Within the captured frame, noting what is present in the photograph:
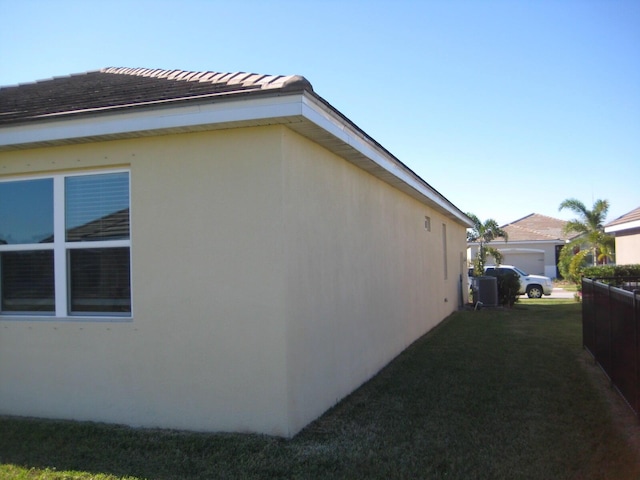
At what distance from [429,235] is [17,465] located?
11024mm

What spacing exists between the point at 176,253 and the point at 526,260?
35587 mm

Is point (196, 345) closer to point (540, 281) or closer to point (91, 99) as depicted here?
point (91, 99)

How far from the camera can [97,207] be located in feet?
19.7

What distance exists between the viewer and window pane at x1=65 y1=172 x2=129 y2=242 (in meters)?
5.92

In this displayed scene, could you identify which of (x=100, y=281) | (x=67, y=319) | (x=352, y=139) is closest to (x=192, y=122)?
(x=352, y=139)

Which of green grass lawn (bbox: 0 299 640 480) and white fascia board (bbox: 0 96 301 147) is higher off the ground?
white fascia board (bbox: 0 96 301 147)

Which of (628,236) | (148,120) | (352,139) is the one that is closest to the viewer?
(148,120)

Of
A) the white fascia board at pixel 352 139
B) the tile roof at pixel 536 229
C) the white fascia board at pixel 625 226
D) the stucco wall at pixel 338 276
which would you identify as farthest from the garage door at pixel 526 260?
the white fascia board at pixel 352 139

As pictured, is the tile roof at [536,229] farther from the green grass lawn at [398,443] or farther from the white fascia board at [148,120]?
the white fascia board at [148,120]

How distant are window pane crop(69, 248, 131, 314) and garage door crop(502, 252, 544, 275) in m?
34.8

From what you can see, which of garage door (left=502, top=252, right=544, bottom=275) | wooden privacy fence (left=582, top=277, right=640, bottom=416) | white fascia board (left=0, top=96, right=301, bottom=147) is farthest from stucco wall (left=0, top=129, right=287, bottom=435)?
garage door (left=502, top=252, right=544, bottom=275)

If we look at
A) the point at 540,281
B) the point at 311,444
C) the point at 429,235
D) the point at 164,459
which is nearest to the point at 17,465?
the point at 164,459

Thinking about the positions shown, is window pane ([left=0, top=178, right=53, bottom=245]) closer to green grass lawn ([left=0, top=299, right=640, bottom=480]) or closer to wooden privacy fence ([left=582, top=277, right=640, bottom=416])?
green grass lawn ([left=0, top=299, right=640, bottom=480])

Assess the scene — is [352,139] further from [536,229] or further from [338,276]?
[536,229]
